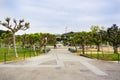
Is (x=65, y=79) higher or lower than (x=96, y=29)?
lower

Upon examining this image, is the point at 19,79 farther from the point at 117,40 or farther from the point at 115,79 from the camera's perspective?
the point at 117,40

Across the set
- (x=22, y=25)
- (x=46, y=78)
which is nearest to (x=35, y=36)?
(x=22, y=25)

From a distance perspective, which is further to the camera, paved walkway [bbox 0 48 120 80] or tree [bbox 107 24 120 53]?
tree [bbox 107 24 120 53]

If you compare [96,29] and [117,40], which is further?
[96,29]

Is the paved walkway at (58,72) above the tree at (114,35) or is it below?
below

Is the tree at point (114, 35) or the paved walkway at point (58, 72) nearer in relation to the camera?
the paved walkway at point (58, 72)

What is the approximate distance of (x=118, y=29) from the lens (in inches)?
2286

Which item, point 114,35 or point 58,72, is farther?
point 114,35

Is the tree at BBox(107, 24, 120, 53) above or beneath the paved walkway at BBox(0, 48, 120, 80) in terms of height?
above

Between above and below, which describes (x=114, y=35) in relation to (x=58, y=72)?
above

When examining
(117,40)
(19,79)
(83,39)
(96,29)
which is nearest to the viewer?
(19,79)

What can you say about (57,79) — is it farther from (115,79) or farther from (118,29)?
(118,29)

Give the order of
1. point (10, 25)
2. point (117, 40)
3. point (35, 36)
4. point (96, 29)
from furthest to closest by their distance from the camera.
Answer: point (96, 29)
point (35, 36)
point (117, 40)
point (10, 25)

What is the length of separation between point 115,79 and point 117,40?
44.9 metres
